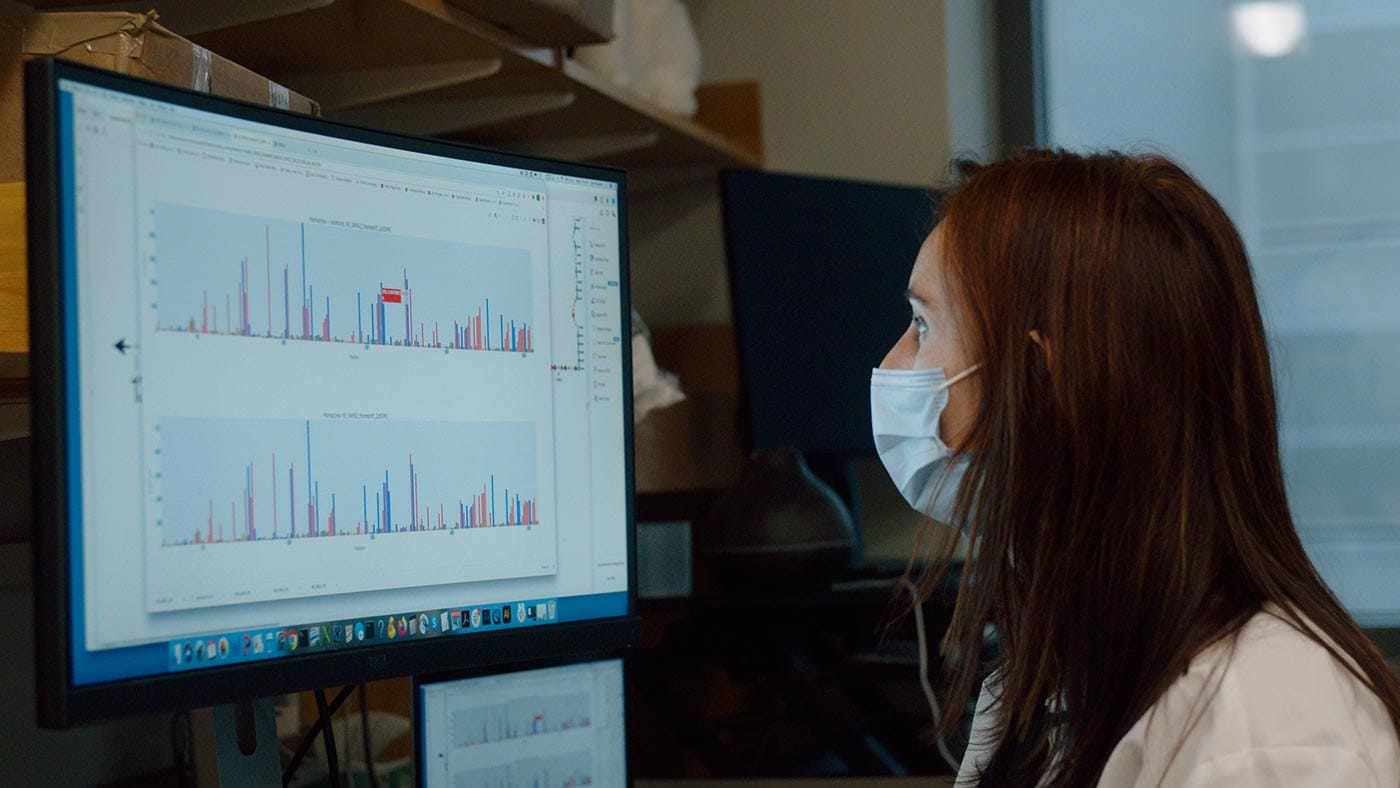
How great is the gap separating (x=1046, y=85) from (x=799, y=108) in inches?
15.9

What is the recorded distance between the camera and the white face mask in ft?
3.08

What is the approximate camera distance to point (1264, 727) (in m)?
0.70

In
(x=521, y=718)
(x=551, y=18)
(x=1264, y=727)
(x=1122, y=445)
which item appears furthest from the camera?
(x=551, y=18)

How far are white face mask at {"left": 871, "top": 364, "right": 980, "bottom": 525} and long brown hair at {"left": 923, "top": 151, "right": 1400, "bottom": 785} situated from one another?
78 millimetres

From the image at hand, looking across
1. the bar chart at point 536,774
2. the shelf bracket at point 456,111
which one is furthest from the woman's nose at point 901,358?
the shelf bracket at point 456,111

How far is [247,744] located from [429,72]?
2.48 feet

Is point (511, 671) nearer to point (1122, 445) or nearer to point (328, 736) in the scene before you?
point (328, 736)

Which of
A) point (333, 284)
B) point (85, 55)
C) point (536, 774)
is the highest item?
point (85, 55)

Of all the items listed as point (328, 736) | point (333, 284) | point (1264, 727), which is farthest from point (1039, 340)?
point (328, 736)

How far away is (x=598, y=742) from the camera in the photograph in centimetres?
107

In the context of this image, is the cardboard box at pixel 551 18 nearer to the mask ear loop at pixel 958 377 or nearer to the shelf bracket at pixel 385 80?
the shelf bracket at pixel 385 80

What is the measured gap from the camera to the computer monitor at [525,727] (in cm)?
97

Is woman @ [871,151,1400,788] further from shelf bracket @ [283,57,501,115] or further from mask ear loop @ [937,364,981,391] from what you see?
shelf bracket @ [283,57,501,115]

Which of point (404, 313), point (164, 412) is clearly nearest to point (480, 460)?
point (404, 313)
